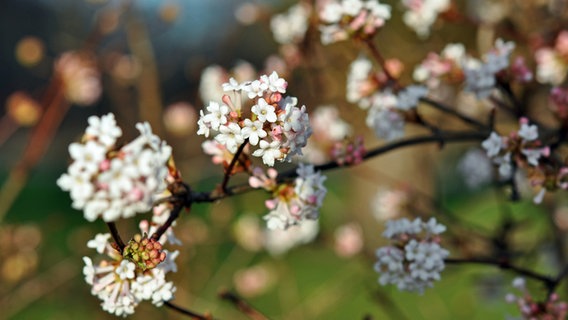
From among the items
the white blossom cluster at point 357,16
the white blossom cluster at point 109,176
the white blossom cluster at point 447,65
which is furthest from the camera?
the white blossom cluster at point 447,65

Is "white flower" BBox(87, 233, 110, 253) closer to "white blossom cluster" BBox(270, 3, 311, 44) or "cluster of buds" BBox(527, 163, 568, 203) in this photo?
"cluster of buds" BBox(527, 163, 568, 203)

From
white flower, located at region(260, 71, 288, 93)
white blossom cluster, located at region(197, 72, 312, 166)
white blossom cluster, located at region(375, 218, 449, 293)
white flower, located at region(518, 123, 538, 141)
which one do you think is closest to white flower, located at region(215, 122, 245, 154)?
white blossom cluster, located at region(197, 72, 312, 166)

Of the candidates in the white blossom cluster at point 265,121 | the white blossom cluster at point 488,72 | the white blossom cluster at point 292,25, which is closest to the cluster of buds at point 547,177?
the white blossom cluster at point 488,72

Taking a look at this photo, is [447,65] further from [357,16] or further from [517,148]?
[517,148]

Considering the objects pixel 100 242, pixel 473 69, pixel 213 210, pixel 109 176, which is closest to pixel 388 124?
pixel 473 69

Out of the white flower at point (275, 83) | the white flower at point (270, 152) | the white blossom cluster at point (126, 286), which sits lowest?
the white blossom cluster at point (126, 286)

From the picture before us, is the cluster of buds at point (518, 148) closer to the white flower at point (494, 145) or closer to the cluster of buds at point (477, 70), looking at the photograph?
the white flower at point (494, 145)

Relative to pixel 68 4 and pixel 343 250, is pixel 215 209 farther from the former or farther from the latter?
pixel 68 4
